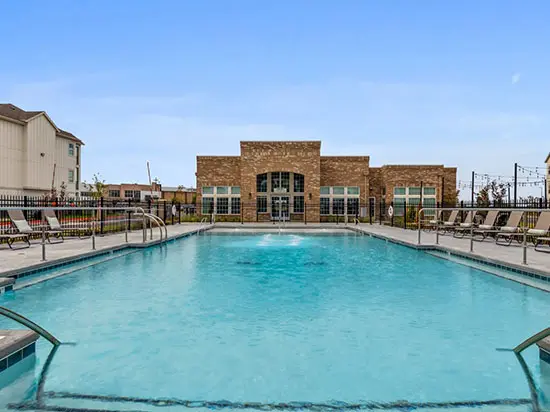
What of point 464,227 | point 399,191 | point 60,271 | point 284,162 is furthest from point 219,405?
point 399,191

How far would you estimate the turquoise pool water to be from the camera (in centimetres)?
301

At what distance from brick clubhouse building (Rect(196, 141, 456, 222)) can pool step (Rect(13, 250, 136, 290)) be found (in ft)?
58.9

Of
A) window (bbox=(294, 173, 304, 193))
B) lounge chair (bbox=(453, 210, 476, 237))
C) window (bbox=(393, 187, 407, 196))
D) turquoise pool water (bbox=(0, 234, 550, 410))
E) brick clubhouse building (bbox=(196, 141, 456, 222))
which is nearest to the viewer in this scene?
turquoise pool water (bbox=(0, 234, 550, 410))

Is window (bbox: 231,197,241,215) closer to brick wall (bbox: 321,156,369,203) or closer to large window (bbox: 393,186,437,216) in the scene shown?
brick wall (bbox: 321,156,369,203)

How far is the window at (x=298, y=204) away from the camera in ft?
92.8

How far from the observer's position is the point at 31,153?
28.6m

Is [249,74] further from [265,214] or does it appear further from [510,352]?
[510,352]

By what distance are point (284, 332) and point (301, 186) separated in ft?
80.0

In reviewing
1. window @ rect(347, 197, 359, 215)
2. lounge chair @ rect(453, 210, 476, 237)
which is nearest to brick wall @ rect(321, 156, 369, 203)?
window @ rect(347, 197, 359, 215)

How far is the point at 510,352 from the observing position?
372 centimetres

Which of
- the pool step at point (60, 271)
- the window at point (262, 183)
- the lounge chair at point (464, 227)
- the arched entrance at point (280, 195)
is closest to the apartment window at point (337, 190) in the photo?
the arched entrance at point (280, 195)

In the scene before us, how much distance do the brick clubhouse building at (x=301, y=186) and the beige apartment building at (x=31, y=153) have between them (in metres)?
12.2

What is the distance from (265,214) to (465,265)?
65.3ft

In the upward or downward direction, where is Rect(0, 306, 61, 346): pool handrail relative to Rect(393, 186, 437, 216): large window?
downward
